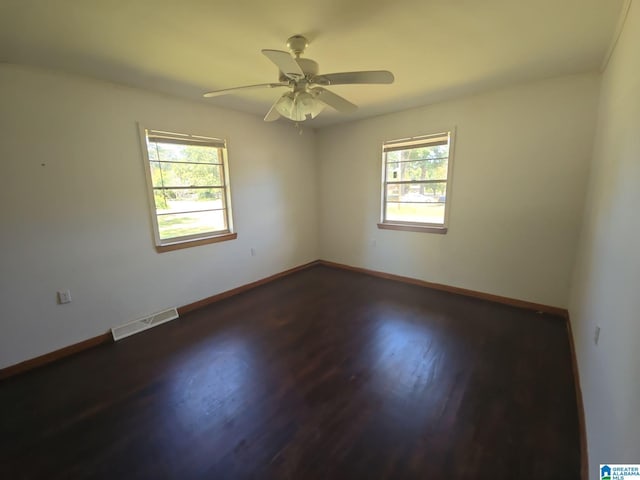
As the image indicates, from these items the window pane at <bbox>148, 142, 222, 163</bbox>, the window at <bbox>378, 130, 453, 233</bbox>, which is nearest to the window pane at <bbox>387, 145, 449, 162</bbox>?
the window at <bbox>378, 130, 453, 233</bbox>

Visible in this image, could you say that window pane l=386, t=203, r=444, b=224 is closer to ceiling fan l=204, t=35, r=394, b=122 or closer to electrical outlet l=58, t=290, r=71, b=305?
ceiling fan l=204, t=35, r=394, b=122

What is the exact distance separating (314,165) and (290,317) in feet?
9.20

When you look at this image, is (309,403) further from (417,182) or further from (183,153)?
(417,182)

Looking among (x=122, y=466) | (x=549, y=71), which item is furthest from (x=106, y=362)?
(x=549, y=71)

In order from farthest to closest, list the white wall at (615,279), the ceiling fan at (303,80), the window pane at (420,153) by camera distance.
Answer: the window pane at (420,153), the ceiling fan at (303,80), the white wall at (615,279)

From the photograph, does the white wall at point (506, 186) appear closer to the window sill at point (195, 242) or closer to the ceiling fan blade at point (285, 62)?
the window sill at point (195, 242)

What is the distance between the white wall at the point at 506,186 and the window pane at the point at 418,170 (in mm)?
182

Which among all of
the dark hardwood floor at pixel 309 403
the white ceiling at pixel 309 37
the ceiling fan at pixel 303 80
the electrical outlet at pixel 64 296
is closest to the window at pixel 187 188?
the white ceiling at pixel 309 37

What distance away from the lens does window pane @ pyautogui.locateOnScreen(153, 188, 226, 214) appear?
2979 millimetres

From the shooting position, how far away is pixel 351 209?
4438 millimetres

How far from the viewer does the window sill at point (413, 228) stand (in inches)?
140

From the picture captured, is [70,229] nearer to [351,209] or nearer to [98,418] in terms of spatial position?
[98,418]

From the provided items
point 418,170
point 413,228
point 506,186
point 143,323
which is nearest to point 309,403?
point 143,323

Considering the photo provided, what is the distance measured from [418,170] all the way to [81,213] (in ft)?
12.6
